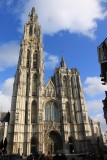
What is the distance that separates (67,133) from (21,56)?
21.4m

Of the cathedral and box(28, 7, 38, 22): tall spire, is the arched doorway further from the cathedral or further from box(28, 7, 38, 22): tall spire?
box(28, 7, 38, 22): tall spire


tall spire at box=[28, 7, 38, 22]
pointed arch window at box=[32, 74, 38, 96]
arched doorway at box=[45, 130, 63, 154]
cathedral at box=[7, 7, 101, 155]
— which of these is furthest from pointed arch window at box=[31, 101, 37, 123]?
tall spire at box=[28, 7, 38, 22]

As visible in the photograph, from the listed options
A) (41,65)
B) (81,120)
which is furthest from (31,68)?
(81,120)

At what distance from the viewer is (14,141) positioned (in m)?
35.8

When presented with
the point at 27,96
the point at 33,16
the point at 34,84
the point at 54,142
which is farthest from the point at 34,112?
the point at 33,16

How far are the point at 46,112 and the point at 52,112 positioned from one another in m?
1.33

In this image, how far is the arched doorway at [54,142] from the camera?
3909 centimetres

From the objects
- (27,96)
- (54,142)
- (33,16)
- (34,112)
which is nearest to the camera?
(54,142)

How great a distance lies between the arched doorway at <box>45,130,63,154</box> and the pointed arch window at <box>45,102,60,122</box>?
9.49ft

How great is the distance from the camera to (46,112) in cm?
4200

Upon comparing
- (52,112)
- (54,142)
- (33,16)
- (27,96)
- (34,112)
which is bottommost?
(54,142)

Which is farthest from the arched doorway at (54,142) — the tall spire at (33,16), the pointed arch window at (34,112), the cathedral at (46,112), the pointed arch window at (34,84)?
the tall spire at (33,16)

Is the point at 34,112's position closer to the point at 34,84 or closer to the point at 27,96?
the point at 27,96

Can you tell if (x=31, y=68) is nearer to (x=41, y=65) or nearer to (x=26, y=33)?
(x=41, y=65)
